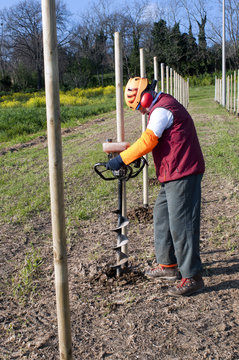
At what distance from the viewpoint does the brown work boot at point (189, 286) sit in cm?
327

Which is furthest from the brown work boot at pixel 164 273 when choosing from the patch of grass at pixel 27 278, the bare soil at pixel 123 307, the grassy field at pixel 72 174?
the grassy field at pixel 72 174

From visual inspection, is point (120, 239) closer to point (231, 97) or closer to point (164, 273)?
point (164, 273)

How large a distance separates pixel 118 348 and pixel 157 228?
3.90 feet

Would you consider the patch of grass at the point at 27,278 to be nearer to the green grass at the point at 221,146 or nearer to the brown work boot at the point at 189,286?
the brown work boot at the point at 189,286

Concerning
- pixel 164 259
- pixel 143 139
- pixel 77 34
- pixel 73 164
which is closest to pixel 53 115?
pixel 143 139

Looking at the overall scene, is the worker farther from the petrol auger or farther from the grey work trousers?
the petrol auger

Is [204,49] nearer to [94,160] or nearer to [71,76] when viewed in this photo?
[71,76]

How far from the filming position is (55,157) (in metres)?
1.80

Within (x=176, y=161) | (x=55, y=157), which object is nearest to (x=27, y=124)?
(x=176, y=161)

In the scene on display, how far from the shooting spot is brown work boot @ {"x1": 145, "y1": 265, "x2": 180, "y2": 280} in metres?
3.61

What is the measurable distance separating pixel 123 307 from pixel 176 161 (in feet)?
4.13

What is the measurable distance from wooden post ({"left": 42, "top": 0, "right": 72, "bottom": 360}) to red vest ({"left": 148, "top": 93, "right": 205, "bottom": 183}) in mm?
1408

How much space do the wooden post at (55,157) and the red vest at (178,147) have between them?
1.41m

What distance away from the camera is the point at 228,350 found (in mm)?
2596
